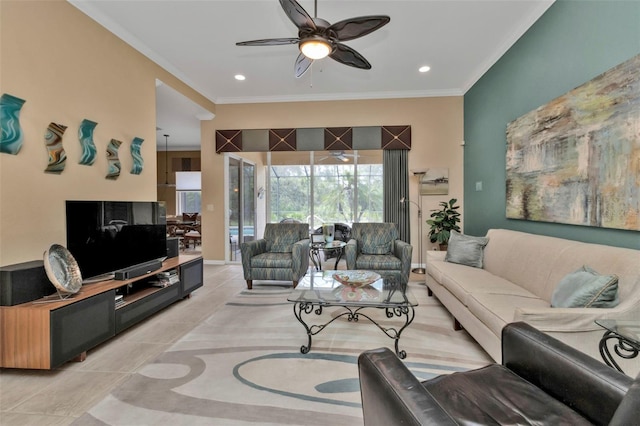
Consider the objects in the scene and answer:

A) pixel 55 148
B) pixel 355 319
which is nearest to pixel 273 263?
pixel 355 319

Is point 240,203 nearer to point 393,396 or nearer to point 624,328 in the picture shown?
point 393,396

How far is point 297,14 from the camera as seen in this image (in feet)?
7.49

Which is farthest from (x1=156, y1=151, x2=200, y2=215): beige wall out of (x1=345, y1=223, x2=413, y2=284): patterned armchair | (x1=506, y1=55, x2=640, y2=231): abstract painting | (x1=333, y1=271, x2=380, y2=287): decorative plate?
→ (x1=506, y1=55, x2=640, y2=231): abstract painting

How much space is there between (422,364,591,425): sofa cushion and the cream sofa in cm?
52

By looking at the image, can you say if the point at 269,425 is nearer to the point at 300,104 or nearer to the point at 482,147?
the point at 482,147

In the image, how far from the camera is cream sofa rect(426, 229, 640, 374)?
5.42ft

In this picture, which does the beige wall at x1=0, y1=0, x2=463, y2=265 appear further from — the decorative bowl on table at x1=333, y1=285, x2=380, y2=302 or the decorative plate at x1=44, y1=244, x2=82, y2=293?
the decorative bowl on table at x1=333, y1=285, x2=380, y2=302

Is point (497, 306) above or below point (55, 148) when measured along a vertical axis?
below

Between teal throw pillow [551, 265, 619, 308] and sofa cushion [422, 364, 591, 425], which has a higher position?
teal throw pillow [551, 265, 619, 308]

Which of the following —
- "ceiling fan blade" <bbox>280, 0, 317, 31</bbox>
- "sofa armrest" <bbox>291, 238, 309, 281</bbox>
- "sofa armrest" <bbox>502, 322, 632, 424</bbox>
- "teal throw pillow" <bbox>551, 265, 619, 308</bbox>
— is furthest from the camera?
"sofa armrest" <bbox>291, 238, 309, 281</bbox>

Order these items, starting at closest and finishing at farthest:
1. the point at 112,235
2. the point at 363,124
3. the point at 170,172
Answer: the point at 112,235
the point at 363,124
the point at 170,172

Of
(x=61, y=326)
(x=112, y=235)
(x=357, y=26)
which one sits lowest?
(x=61, y=326)

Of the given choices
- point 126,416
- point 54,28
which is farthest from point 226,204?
point 126,416

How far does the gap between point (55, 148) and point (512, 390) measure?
3766mm
